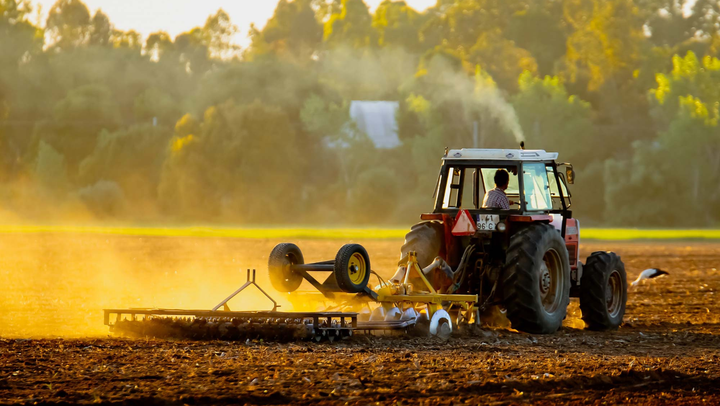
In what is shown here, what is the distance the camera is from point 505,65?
8331 centimetres

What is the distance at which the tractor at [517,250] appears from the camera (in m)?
11.9

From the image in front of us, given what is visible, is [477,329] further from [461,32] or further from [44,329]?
[461,32]

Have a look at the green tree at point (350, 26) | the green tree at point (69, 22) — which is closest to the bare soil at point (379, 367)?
the green tree at point (69, 22)

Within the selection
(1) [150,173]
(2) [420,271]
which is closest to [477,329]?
(2) [420,271]

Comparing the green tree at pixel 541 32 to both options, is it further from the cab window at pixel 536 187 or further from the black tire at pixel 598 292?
the cab window at pixel 536 187

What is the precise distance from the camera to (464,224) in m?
12.2

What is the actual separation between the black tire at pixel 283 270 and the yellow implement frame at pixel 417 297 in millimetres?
1213

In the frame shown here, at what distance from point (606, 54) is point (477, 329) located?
7370 cm

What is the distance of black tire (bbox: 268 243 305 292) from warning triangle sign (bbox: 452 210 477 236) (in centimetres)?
187

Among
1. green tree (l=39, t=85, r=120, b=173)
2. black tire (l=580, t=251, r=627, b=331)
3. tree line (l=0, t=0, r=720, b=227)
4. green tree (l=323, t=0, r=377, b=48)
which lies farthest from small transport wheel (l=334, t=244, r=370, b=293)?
green tree (l=323, t=0, r=377, b=48)

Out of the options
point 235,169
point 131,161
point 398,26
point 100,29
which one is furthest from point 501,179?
point 100,29

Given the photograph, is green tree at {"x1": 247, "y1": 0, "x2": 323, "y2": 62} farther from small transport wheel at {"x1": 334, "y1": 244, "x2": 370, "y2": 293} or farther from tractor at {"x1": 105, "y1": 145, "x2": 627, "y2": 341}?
small transport wheel at {"x1": 334, "y1": 244, "x2": 370, "y2": 293}

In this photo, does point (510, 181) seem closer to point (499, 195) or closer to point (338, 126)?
point (499, 195)

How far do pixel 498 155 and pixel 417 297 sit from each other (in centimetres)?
239
